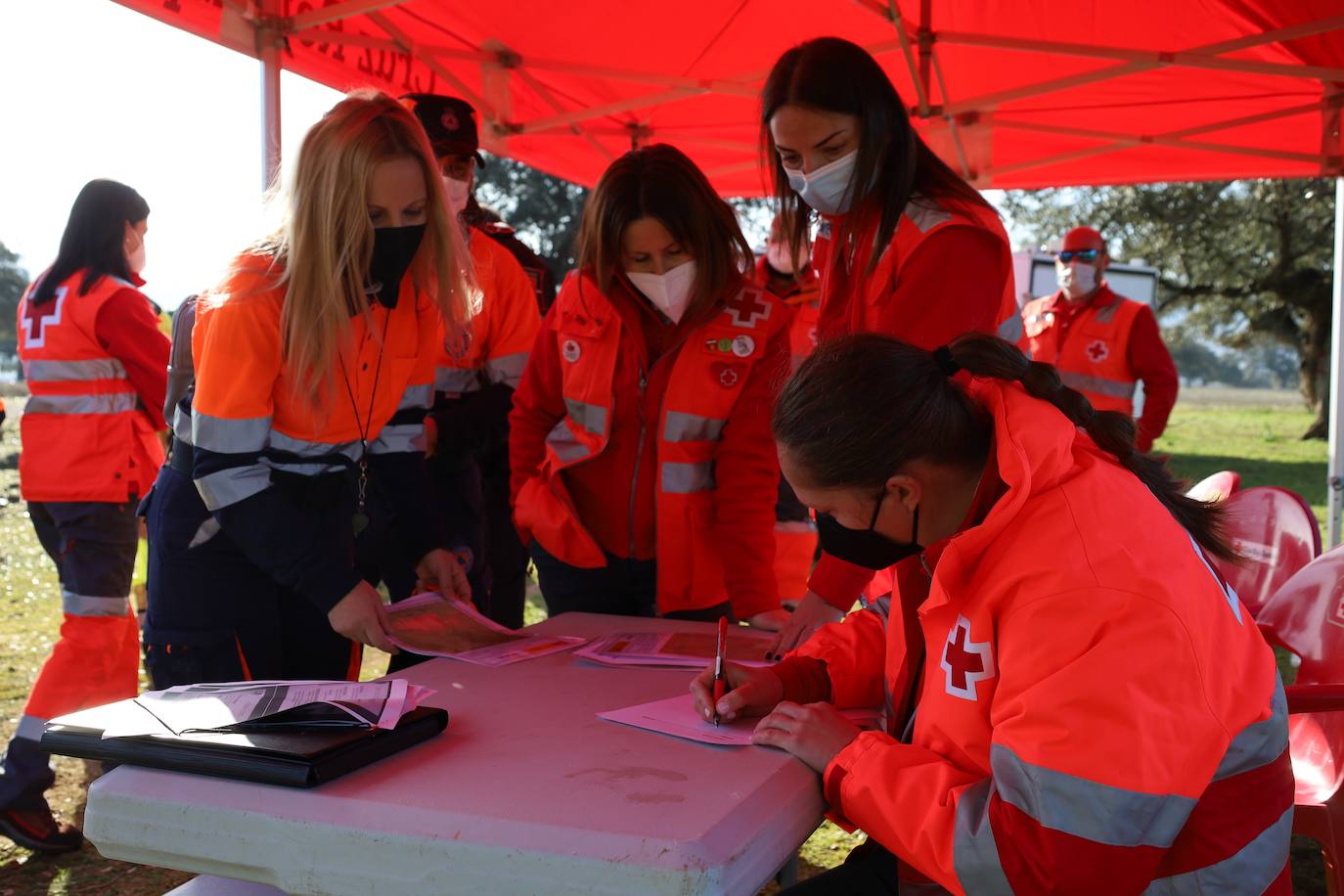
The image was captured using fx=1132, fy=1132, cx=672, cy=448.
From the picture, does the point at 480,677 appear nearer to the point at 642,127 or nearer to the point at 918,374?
the point at 918,374

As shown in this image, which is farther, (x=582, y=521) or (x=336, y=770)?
(x=582, y=521)

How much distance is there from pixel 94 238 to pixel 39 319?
0.32 m

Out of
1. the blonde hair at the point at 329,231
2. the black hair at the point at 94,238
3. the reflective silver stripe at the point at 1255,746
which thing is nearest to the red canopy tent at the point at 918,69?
the black hair at the point at 94,238

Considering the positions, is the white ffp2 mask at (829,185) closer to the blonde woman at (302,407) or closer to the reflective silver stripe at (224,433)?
the blonde woman at (302,407)

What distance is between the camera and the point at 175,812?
4.14ft

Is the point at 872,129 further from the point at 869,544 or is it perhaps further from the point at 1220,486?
the point at 1220,486

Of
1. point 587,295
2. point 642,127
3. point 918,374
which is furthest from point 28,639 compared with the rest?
point 918,374

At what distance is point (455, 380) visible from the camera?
311 centimetres

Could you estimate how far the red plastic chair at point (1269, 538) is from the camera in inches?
112

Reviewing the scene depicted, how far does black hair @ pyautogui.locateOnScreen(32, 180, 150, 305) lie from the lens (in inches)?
137

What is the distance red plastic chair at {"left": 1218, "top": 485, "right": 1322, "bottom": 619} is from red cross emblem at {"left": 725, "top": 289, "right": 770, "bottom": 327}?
51.1 inches

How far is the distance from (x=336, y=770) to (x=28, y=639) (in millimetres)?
5020

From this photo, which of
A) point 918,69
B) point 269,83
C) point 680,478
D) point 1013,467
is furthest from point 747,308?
point 918,69

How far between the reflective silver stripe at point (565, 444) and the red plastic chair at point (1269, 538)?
1.62m
